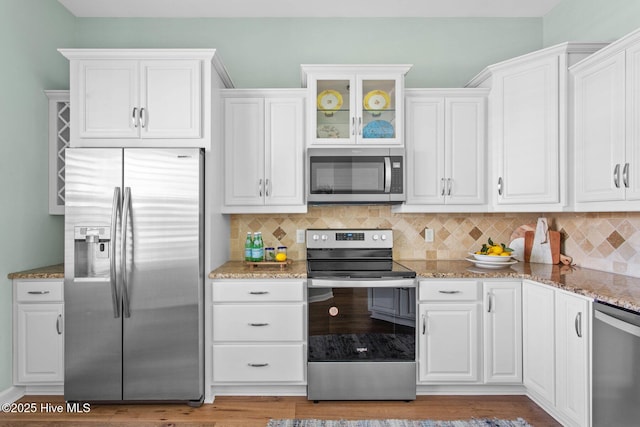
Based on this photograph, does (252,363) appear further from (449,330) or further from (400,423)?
(449,330)

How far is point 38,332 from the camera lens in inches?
105

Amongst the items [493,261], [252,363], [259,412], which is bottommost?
[259,412]

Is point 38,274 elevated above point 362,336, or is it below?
above

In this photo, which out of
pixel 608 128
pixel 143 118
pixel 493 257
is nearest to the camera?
pixel 608 128

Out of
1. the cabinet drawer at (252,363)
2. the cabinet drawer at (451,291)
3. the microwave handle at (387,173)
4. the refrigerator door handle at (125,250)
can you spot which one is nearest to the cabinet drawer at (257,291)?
the cabinet drawer at (252,363)

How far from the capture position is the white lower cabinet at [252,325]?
268 centimetres

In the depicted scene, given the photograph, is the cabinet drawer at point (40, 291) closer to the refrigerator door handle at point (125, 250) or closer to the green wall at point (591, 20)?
the refrigerator door handle at point (125, 250)

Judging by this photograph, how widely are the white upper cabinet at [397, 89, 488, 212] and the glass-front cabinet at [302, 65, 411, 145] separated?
0.61 feet

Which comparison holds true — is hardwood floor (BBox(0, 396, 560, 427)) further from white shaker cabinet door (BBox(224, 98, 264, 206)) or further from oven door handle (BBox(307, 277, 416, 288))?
white shaker cabinet door (BBox(224, 98, 264, 206))

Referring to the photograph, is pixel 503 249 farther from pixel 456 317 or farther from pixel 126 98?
pixel 126 98

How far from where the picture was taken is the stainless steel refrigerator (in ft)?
8.30

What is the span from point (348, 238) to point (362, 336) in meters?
0.86

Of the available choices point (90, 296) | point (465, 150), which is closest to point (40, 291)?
point (90, 296)

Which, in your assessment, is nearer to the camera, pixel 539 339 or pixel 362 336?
pixel 539 339
